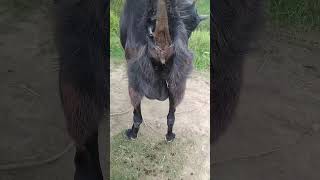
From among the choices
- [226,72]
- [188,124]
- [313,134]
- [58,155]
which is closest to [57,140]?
[58,155]

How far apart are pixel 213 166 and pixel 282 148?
0.32m

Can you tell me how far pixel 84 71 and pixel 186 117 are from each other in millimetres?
508

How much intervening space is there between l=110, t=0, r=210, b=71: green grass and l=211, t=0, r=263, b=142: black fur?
1.1 inches

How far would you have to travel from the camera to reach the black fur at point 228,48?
1807 millimetres

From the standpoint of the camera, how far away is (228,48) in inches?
72.7

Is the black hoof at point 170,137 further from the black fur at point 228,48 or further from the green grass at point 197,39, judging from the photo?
the green grass at point 197,39

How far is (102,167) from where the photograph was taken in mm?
1975

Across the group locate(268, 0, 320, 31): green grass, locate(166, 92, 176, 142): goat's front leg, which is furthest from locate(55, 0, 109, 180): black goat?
locate(268, 0, 320, 31): green grass

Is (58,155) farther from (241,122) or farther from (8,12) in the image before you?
(241,122)

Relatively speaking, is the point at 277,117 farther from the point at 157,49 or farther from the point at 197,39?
the point at 157,49

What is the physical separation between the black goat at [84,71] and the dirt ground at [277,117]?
58 centimetres

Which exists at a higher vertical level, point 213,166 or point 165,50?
point 165,50

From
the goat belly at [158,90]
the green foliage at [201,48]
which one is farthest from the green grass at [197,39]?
the goat belly at [158,90]

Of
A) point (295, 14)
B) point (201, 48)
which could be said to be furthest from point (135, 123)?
point (295, 14)
